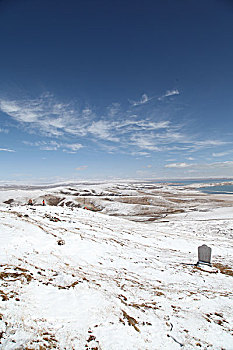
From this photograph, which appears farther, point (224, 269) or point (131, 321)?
point (224, 269)

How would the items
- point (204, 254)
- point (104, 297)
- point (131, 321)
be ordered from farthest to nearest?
point (204, 254) < point (104, 297) < point (131, 321)

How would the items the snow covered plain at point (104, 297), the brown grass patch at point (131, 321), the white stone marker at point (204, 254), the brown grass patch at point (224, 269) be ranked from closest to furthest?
the snow covered plain at point (104, 297) → the brown grass patch at point (131, 321) → the brown grass patch at point (224, 269) → the white stone marker at point (204, 254)

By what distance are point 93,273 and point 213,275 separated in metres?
9.22

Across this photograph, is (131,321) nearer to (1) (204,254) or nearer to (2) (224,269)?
(1) (204,254)

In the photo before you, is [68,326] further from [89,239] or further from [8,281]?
[89,239]

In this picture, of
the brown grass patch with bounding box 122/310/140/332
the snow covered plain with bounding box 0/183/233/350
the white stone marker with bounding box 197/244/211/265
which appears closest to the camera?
the snow covered plain with bounding box 0/183/233/350

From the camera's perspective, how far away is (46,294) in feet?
23.9

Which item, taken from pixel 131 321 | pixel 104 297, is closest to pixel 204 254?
pixel 104 297

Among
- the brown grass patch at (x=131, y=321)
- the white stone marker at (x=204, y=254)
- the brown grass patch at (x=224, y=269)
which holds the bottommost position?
the brown grass patch at (x=224, y=269)

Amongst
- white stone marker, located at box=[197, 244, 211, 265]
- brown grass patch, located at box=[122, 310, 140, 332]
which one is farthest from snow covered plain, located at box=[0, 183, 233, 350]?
white stone marker, located at box=[197, 244, 211, 265]

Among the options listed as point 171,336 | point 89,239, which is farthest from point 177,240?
point 171,336

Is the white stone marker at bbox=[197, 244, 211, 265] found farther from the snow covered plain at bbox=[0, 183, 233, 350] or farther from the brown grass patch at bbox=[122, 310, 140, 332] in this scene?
the brown grass patch at bbox=[122, 310, 140, 332]

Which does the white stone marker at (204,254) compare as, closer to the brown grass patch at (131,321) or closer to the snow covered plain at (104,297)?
the snow covered plain at (104,297)

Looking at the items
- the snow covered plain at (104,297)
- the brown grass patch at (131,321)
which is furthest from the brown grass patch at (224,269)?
the brown grass patch at (131,321)
